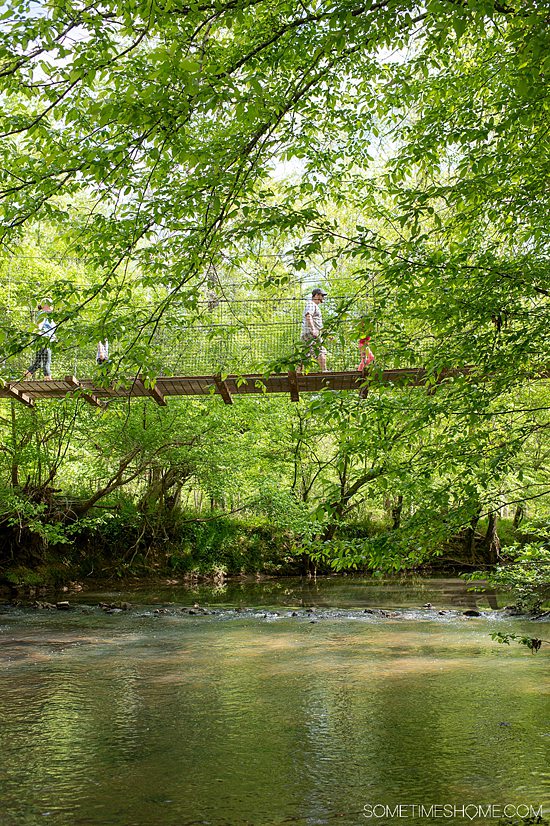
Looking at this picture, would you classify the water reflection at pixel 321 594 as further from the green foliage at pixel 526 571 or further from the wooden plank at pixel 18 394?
the green foliage at pixel 526 571

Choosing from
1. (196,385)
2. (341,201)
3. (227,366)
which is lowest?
(227,366)

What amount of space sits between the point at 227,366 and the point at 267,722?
2.86m

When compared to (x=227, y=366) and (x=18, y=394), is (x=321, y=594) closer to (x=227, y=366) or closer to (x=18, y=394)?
(x=18, y=394)

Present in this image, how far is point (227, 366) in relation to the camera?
619 centimetres

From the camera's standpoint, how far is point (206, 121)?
734 cm

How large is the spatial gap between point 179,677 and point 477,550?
1351 centimetres

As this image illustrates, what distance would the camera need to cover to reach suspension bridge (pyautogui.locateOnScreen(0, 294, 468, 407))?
192 inches

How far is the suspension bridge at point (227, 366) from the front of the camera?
16.0 feet

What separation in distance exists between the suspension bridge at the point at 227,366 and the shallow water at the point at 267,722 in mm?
2197

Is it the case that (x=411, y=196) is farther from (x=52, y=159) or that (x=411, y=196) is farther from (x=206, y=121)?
(x=206, y=121)

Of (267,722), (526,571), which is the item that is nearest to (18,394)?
(267,722)

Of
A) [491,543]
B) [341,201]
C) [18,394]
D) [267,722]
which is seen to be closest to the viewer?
[267,722]

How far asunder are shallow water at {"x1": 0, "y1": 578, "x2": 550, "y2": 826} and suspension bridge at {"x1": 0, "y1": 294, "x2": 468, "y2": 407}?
220 cm

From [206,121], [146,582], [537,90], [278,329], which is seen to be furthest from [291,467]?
[537,90]
